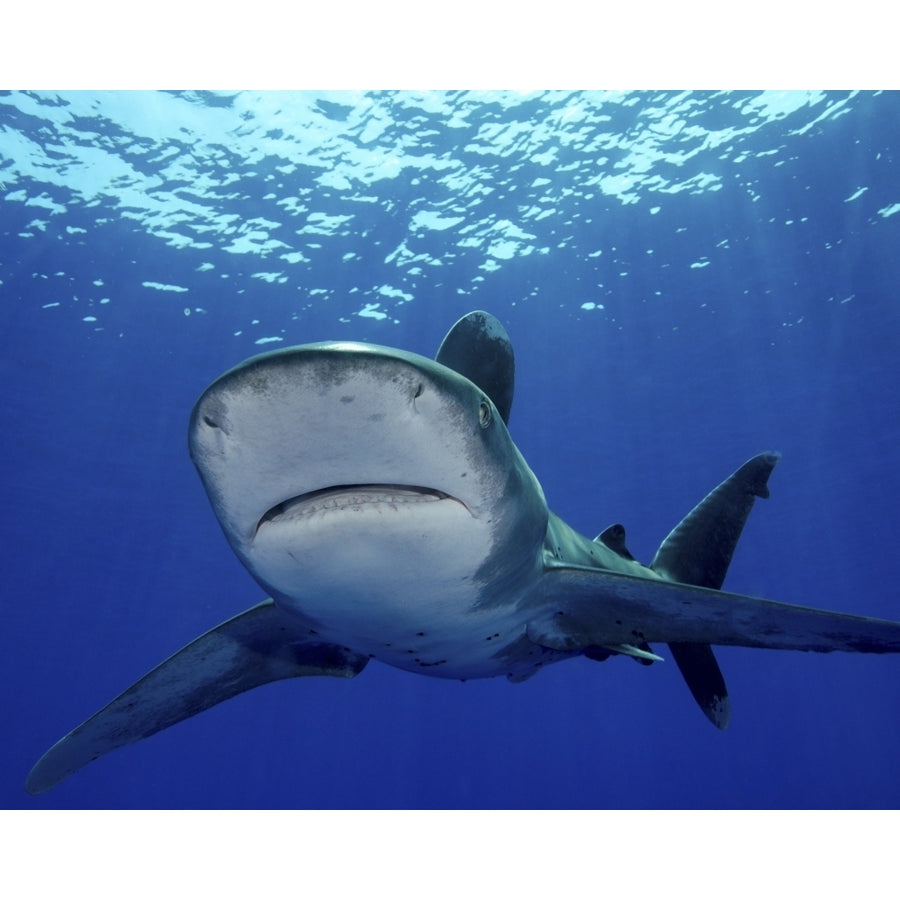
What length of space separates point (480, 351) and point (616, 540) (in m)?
2.40

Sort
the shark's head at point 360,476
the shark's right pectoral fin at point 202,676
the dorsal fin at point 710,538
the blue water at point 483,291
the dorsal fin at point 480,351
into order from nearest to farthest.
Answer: the shark's head at point 360,476
the shark's right pectoral fin at point 202,676
the dorsal fin at point 480,351
the dorsal fin at point 710,538
the blue water at point 483,291

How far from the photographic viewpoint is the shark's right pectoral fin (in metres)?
4.10

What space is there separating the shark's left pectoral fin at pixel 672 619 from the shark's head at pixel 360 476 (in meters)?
0.80

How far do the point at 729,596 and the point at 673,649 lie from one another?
2490 mm

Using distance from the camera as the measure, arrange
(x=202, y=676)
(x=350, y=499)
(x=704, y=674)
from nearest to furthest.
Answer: (x=350, y=499), (x=202, y=676), (x=704, y=674)

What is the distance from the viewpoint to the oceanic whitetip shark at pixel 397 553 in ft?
6.58

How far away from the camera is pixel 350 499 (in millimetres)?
2404

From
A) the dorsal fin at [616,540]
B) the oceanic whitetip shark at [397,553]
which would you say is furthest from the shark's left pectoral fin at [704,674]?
the dorsal fin at [616,540]

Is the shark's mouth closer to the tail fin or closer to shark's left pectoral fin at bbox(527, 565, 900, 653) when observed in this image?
shark's left pectoral fin at bbox(527, 565, 900, 653)

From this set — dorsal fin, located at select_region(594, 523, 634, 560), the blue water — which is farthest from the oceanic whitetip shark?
the blue water

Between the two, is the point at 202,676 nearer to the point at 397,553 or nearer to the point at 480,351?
the point at 397,553

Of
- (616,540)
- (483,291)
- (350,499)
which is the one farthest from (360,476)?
(483,291)

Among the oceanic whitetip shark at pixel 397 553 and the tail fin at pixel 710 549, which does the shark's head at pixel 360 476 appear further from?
the tail fin at pixel 710 549

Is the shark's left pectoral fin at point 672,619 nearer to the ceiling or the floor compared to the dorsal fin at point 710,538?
nearer to the ceiling
